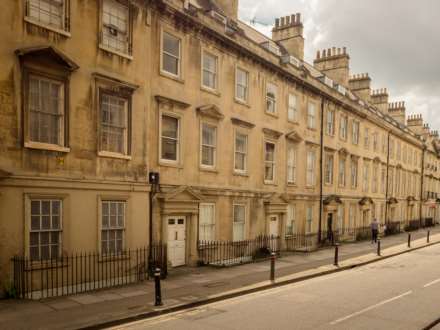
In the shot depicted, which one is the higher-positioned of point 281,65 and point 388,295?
point 281,65

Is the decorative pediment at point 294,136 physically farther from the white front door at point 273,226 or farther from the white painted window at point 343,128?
the white painted window at point 343,128

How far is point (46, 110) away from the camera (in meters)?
11.3

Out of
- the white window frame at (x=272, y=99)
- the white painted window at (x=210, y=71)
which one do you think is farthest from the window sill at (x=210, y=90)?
the white window frame at (x=272, y=99)

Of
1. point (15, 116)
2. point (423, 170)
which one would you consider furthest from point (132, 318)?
point (423, 170)

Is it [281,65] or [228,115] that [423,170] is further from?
[228,115]

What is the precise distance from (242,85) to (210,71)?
257cm

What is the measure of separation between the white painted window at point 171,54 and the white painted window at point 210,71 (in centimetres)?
166

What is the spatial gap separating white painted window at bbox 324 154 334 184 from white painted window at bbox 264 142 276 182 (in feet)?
22.9

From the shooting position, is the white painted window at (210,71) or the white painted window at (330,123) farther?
the white painted window at (330,123)

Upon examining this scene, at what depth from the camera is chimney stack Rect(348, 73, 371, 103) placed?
135 feet

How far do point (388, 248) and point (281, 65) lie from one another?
13.5 meters

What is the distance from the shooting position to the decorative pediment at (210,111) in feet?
54.0

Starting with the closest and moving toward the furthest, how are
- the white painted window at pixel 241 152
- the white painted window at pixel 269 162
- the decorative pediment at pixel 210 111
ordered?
1. the decorative pediment at pixel 210 111
2. the white painted window at pixel 241 152
3. the white painted window at pixel 269 162

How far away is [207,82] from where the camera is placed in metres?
17.3
